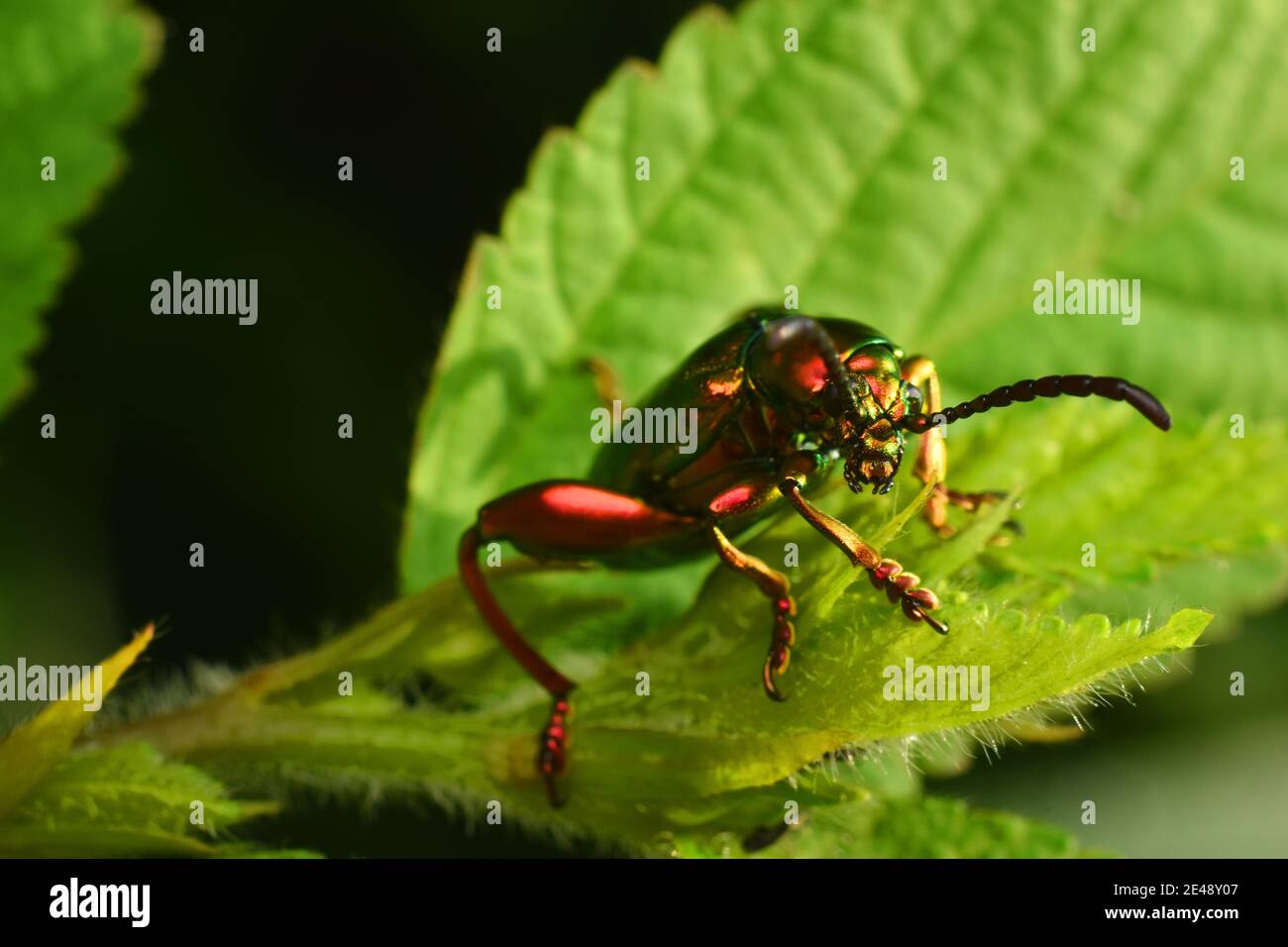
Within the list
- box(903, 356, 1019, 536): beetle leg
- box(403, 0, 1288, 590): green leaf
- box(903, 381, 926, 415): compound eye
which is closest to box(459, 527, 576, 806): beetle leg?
box(403, 0, 1288, 590): green leaf

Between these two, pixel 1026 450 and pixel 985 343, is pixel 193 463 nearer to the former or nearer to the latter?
pixel 985 343

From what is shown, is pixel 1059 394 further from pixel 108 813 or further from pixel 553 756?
pixel 108 813

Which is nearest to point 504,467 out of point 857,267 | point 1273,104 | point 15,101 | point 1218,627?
point 857,267

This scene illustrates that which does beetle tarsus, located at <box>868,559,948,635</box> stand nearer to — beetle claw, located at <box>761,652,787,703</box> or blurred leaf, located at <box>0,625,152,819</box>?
beetle claw, located at <box>761,652,787,703</box>

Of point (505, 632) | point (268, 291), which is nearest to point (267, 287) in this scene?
point (268, 291)

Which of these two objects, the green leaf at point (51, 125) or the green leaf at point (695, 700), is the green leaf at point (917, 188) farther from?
the green leaf at point (51, 125)

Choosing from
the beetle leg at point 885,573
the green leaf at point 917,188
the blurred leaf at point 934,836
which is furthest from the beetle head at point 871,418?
the green leaf at point 917,188
